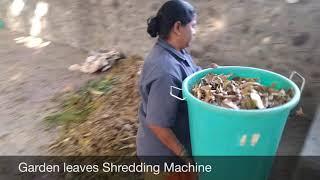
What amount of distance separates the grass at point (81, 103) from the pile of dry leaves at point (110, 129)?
82mm

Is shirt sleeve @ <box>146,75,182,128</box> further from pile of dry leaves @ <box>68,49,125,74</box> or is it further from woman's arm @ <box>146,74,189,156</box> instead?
pile of dry leaves @ <box>68,49,125,74</box>

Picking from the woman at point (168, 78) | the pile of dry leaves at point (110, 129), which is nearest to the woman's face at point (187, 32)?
the woman at point (168, 78)

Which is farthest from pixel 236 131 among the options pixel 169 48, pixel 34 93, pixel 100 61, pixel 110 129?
pixel 34 93

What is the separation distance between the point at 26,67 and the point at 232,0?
2.84 m

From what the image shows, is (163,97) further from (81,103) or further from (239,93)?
(81,103)

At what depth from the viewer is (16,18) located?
577 centimetres

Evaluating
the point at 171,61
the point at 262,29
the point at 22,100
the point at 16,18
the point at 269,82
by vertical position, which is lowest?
the point at 22,100

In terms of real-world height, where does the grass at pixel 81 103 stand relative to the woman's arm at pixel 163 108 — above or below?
below

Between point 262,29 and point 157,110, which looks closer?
point 157,110

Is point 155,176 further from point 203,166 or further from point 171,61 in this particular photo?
point 171,61

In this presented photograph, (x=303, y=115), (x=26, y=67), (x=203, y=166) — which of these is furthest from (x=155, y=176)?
(x=26, y=67)

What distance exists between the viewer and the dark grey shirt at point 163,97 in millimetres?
1836

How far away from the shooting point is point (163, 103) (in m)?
1.84

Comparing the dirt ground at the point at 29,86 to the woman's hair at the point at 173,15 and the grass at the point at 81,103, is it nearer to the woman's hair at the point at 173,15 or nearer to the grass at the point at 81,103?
the grass at the point at 81,103
